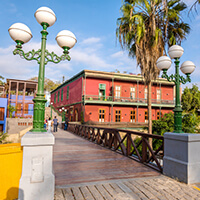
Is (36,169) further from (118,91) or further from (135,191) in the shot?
(118,91)

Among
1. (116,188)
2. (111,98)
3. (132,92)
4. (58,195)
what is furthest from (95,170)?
(132,92)

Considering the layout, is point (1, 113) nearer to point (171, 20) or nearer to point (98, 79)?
point (98, 79)

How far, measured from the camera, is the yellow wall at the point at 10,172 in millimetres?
2832

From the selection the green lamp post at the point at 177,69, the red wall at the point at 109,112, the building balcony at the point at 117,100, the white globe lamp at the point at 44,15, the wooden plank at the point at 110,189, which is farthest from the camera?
the red wall at the point at 109,112

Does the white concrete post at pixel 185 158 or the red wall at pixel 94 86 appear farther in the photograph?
the red wall at pixel 94 86

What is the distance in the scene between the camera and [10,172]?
290cm

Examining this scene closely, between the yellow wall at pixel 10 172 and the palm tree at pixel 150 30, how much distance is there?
862cm

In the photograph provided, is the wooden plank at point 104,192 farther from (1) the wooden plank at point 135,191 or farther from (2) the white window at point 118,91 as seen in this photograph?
(2) the white window at point 118,91

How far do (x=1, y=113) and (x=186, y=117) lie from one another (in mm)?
18954

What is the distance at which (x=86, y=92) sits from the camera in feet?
71.4

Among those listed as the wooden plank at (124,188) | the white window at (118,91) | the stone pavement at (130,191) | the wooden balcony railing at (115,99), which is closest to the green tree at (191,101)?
the wooden balcony railing at (115,99)

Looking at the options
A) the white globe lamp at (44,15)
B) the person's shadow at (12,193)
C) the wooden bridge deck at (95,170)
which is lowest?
the wooden bridge deck at (95,170)

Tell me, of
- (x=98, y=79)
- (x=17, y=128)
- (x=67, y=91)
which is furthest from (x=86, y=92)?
(x=17, y=128)

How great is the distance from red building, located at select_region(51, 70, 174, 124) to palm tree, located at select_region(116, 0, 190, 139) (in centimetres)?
1074
